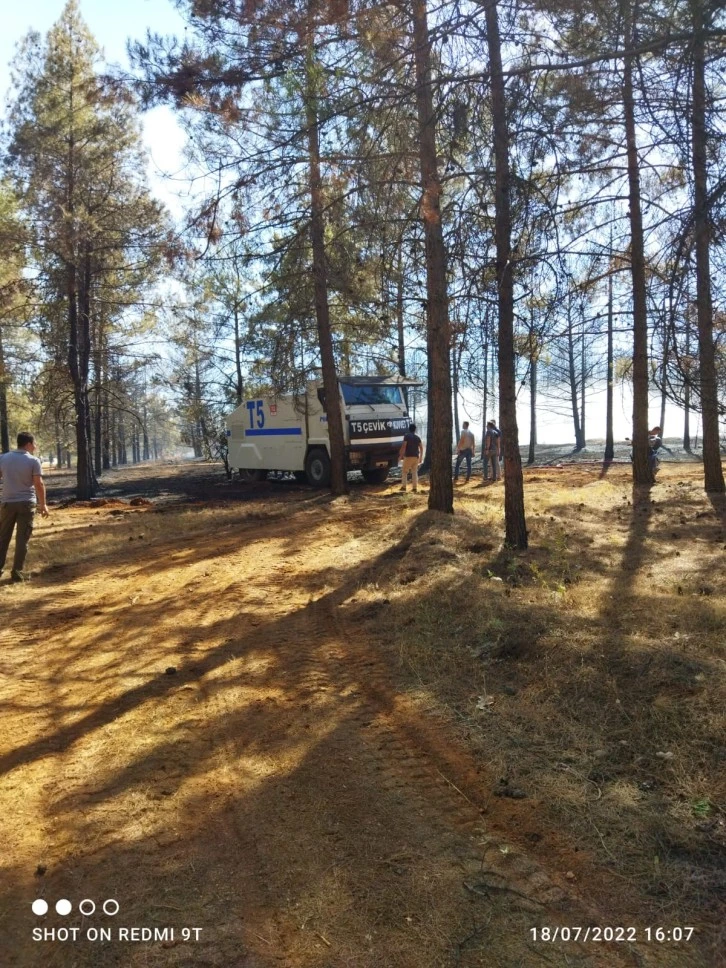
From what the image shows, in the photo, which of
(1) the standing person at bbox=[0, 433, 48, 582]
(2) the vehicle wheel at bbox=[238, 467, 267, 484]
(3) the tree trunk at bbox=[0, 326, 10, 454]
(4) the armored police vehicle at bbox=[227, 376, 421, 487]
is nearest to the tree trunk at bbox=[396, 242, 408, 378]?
(4) the armored police vehicle at bbox=[227, 376, 421, 487]

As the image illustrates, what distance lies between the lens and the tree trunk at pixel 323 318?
424 inches

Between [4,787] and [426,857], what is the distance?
8.32 ft

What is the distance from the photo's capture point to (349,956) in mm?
2707

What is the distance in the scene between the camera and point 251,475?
2464 cm

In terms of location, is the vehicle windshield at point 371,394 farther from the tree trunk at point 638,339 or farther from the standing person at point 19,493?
the standing person at point 19,493

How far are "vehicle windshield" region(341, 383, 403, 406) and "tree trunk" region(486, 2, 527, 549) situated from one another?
33.7 feet

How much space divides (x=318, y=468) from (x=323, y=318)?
550cm

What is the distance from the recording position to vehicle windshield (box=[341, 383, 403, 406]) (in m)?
19.7

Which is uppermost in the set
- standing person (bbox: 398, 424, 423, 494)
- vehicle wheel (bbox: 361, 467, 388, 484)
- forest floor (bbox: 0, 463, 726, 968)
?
standing person (bbox: 398, 424, 423, 494)

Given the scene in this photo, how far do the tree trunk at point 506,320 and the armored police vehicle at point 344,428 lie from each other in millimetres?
8399

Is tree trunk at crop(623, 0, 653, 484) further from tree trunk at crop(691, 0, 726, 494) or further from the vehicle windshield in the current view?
the vehicle windshield

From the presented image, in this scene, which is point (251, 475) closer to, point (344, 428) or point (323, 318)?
point (344, 428)

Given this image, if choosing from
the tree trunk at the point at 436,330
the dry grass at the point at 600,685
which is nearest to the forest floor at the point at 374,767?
the dry grass at the point at 600,685

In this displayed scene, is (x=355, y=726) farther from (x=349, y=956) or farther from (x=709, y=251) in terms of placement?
(x=709, y=251)
